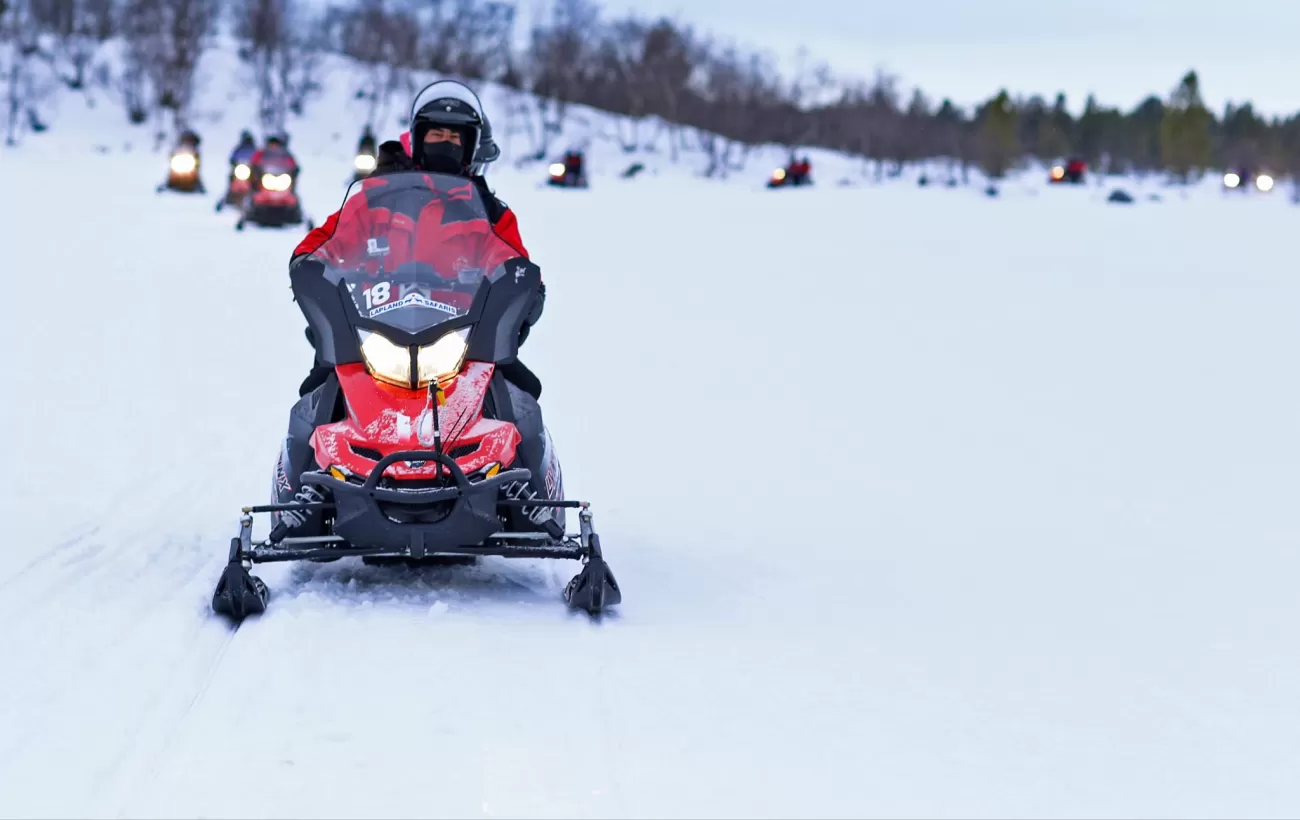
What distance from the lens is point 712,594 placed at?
679 centimetres

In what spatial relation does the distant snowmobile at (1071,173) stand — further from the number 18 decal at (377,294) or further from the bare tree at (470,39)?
the number 18 decal at (377,294)

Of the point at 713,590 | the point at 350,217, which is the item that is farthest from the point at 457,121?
the point at 713,590

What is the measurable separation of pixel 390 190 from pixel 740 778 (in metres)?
3.11

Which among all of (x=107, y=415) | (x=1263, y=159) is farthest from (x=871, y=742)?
(x=1263, y=159)

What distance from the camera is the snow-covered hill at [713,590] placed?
4410 mm

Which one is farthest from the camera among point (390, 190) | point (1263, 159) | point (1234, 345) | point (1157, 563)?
point (1263, 159)

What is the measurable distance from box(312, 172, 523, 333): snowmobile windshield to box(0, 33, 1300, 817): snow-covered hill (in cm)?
109

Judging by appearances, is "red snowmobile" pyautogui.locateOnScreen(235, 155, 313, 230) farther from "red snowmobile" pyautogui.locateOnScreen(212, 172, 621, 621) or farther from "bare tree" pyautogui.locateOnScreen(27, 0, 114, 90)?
"bare tree" pyautogui.locateOnScreen(27, 0, 114, 90)

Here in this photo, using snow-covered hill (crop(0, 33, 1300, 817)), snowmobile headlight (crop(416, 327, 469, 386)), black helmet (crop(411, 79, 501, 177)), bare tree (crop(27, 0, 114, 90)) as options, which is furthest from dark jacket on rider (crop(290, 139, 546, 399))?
bare tree (crop(27, 0, 114, 90))

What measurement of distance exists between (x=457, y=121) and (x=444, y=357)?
4.50 feet

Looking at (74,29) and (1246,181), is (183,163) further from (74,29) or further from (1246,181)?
(74,29)

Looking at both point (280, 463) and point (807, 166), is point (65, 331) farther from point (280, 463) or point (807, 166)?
point (807, 166)

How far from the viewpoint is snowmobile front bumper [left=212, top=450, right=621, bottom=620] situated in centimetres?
597

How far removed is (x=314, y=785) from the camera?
412 cm
